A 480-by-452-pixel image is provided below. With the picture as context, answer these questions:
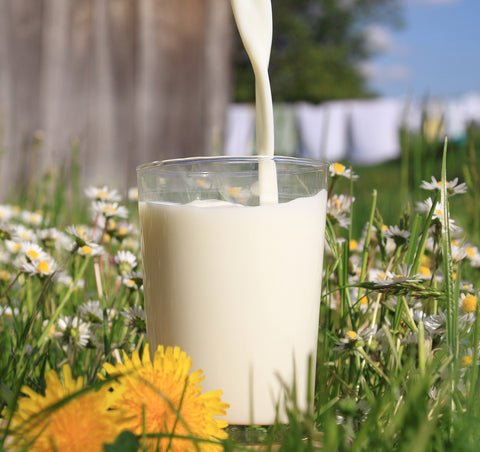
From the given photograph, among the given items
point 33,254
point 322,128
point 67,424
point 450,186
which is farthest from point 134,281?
point 322,128

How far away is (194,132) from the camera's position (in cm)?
342

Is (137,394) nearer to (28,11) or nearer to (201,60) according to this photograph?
(28,11)

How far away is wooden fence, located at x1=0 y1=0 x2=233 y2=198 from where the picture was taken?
2.47 meters

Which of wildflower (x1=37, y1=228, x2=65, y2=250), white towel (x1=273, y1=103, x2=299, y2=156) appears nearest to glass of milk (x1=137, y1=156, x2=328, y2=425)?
wildflower (x1=37, y1=228, x2=65, y2=250)

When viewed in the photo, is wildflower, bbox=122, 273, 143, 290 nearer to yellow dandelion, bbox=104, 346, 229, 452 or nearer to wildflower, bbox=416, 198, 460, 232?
yellow dandelion, bbox=104, 346, 229, 452

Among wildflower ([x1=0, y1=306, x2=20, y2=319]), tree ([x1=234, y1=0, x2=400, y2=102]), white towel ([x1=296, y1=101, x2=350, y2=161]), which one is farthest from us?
tree ([x1=234, y1=0, x2=400, y2=102])

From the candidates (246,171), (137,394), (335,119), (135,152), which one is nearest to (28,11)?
(135,152)

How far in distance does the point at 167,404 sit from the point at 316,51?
1948cm

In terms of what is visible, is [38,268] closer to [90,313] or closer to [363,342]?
[90,313]

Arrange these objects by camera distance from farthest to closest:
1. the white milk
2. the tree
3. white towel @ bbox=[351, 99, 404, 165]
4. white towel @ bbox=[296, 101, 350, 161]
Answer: the tree < white towel @ bbox=[351, 99, 404, 165] < white towel @ bbox=[296, 101, 350, 161] < the white milk

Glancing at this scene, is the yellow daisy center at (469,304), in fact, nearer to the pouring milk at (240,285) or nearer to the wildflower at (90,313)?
the pouring milk at (240,285)

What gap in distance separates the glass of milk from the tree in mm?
17370

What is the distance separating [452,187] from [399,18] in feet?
70.4

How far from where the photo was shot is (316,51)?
62.4 feet
